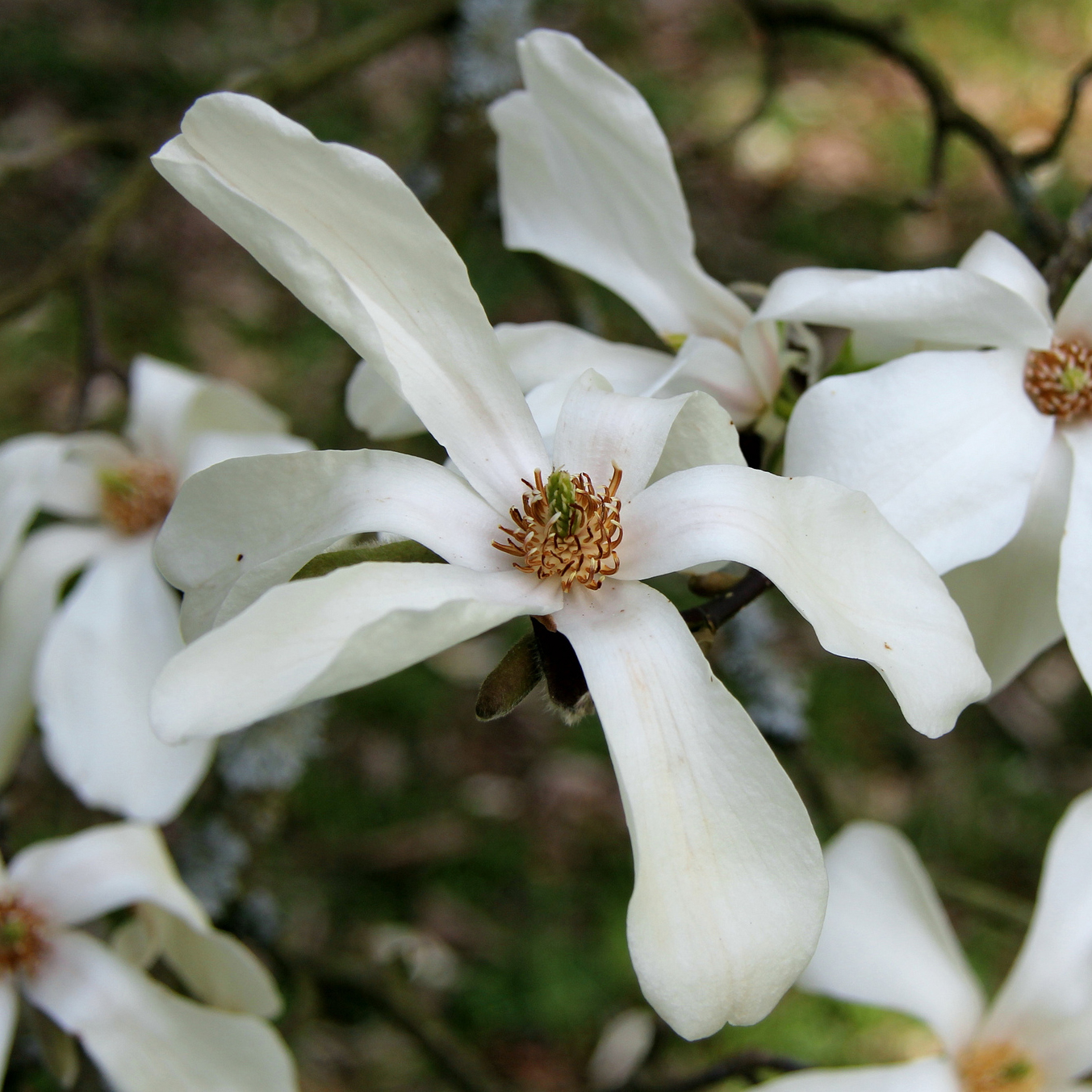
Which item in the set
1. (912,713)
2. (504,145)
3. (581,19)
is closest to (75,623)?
(504,145)

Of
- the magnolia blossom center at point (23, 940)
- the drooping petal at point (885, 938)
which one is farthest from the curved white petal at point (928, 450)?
the magnolia blossom center at point (23, 940)

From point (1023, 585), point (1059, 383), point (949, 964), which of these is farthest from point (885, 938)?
point (1059, 383)

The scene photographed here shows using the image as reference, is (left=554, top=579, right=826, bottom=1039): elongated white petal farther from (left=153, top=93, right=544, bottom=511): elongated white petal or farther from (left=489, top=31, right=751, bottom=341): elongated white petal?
(left=489, top=31, right=751, bottom=341): elongated white petal

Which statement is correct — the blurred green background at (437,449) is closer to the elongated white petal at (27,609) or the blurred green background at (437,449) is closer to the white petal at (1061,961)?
the elongated white petal at (27,609)

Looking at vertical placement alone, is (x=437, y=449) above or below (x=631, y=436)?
below

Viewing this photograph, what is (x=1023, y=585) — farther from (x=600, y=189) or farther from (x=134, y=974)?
(x=134, y=974)

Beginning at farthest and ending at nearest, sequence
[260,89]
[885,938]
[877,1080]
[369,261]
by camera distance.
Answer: [260,89]
[885,938]
[877,1080]
[369,261]

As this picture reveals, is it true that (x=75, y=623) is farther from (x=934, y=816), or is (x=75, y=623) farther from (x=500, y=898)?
(x=934, y=816)
